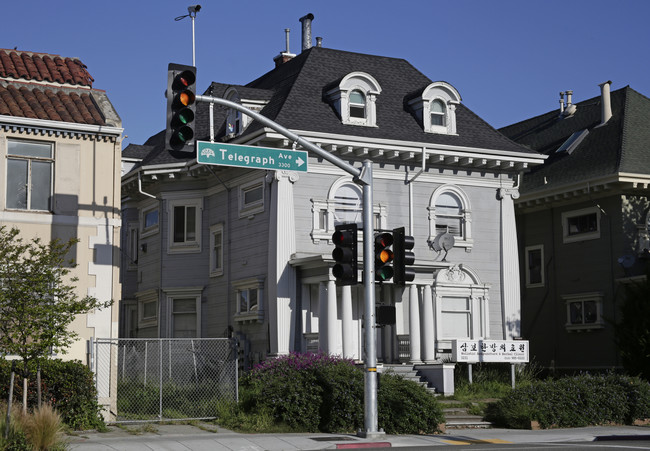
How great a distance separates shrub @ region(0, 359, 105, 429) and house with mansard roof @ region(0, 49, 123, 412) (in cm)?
137

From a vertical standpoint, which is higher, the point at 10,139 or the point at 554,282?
the point at 10,139

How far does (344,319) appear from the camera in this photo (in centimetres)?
2647

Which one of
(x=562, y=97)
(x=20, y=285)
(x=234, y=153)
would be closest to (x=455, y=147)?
(x=562, y=97)

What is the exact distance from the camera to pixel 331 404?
66.8 feet

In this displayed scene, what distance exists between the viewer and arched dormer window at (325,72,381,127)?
2962 cm

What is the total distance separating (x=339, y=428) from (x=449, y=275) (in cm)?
1061

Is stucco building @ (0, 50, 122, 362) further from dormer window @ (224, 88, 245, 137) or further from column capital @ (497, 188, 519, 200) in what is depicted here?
column capital @ (497, 188, 519, 200)

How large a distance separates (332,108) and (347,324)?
24.5 ft

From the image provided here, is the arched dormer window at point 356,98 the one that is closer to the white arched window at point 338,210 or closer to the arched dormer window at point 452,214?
the white arched window at point 338,210

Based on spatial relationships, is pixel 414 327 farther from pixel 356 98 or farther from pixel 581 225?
pixel 581 225

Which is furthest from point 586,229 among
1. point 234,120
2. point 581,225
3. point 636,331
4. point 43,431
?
point 43,431

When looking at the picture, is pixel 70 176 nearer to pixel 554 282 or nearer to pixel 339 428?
pixel 339 428

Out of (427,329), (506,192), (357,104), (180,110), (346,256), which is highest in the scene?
(357,104)

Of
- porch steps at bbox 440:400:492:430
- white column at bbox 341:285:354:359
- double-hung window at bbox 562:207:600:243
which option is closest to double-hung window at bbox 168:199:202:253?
white column at bbox 341:285:354:359
